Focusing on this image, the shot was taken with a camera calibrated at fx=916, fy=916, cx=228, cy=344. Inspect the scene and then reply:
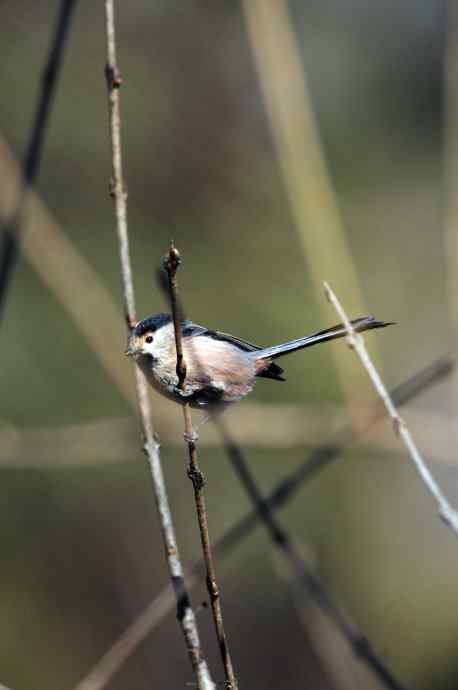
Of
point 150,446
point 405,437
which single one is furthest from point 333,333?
point 150,446

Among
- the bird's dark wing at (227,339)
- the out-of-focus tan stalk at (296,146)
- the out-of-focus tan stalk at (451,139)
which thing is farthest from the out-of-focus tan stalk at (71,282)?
the out-of-focus tan stalk at (451,139)

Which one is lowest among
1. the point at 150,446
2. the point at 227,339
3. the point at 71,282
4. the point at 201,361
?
the point at 150,446

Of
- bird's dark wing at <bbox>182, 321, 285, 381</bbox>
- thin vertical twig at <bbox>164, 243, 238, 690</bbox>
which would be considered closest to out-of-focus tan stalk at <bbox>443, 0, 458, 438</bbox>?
bird's dark wing at <bbox>182, 321, 285, 381</bbox>

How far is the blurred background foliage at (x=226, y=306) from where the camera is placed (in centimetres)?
657

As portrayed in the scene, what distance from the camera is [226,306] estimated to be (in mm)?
7523

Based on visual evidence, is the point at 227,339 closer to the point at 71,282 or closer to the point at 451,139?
the point at 71,282

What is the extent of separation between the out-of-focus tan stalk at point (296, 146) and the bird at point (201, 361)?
55 centimetres

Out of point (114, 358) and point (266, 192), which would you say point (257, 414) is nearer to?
point (114, 358)

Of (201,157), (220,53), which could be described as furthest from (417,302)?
(220,53)

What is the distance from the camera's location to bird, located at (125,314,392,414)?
286cm

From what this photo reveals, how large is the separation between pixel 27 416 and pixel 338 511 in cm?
246

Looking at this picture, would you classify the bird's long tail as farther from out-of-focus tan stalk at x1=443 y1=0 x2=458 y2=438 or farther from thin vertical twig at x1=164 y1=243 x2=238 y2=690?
out-of-focus tan stalk at x1=443 y1=0 x2=458 y2=438

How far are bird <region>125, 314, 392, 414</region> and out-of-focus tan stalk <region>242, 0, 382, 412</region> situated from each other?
0.55 meters

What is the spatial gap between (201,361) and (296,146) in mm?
1122
